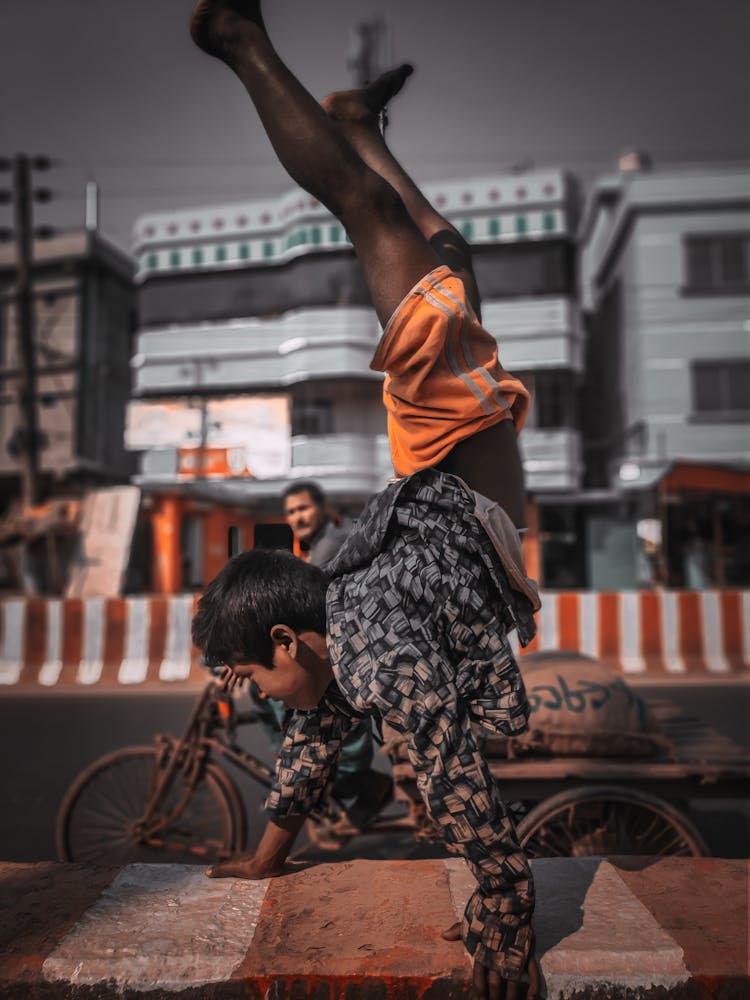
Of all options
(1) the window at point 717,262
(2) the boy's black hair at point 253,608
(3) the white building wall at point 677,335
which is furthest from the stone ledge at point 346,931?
(1) the window at point 717,262

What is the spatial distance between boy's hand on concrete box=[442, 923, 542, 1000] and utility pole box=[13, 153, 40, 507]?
746 inches

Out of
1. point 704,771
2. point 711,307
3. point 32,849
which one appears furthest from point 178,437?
point 704,771

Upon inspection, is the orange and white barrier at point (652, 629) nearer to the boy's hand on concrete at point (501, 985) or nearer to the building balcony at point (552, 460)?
the boy's hand on concrete at point (501, 985)

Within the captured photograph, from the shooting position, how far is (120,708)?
701 cm

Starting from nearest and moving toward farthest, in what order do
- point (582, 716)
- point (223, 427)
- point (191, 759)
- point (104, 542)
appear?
1. point (582, 716)
2. point (191, 759)
3. point (104, 542)
4. point (223, 427)

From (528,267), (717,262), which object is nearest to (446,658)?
(528,267)

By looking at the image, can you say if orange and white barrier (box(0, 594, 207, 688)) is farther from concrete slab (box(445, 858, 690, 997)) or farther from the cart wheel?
concrete slab (box(445, 858, 690, 997))

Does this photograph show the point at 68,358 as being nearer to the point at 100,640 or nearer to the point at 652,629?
the point at 100,640

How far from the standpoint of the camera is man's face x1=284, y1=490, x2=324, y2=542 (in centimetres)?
453

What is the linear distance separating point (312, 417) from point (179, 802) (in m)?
19.6

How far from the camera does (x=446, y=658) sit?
66.2 inches

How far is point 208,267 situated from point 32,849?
877 inches

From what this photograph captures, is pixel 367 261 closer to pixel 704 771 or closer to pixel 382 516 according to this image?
pixel 382 516

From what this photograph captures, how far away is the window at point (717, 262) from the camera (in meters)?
20.2
